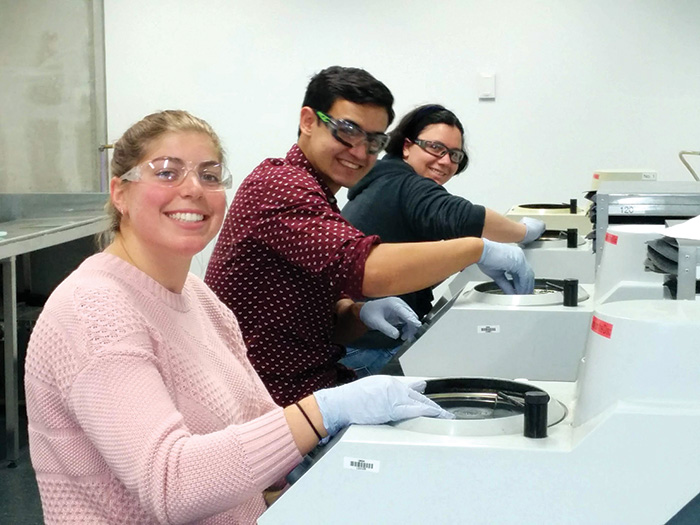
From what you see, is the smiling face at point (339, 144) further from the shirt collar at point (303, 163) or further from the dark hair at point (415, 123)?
the dark hair at point (415, 123)

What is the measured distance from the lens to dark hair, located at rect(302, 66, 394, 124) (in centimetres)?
181

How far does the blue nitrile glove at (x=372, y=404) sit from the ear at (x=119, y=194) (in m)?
0.40

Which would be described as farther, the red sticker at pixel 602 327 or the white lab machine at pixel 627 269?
the white lab machine at pixel 627 269

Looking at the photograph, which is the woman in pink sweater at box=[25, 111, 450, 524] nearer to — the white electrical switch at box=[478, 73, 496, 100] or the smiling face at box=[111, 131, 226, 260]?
the smiling face at box=[111, 131, 226, 260]

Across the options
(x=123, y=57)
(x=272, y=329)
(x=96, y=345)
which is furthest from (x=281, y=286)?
(x=123, y=57)

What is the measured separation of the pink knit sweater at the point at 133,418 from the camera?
1.02 m

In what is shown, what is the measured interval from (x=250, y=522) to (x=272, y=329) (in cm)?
54

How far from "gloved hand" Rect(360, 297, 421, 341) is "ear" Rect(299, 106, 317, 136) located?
0.40 m

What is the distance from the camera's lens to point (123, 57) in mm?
4516

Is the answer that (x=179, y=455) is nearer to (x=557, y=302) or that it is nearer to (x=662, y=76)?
(x=557, y=302)

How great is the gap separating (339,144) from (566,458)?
1.04 m

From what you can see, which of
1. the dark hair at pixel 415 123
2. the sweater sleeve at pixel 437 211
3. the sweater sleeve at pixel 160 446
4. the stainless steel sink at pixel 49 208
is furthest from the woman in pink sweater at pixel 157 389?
the stainless steel sink at pixel 49 208

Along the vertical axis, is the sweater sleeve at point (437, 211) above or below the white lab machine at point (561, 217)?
above

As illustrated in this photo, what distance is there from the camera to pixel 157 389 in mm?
Answer: 1054
